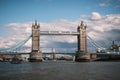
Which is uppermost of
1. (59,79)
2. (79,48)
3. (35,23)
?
(35,23)

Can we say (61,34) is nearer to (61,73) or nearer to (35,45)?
(35,45)

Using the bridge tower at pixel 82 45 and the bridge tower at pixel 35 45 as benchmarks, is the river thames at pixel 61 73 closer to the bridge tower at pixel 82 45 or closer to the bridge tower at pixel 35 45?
the bridge tower at pixel 35 45

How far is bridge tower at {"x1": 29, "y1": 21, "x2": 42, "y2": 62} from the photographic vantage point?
12181cm

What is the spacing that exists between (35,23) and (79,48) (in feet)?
77.3

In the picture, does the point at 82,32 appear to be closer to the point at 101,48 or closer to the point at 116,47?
the point at 101,48

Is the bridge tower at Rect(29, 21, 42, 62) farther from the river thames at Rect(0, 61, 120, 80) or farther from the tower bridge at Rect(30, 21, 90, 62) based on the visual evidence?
the river thames at Rect(0, 61, 120, 80)

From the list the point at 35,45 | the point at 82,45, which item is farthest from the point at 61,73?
the point at 82,45

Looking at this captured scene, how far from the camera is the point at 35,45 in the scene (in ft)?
430

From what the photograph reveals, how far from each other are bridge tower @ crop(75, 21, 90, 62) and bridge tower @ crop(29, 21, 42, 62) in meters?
17.9

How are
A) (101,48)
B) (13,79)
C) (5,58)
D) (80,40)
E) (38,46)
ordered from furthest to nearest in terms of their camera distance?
(5,58), (101,48), (80,40), (38,46), (13,79)

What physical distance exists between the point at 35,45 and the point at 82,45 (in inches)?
870

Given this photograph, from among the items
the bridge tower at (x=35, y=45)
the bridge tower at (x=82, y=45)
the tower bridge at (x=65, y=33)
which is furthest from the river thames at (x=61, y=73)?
the bridge tower at (x=82, y=45)

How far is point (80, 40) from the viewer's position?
139000 mm

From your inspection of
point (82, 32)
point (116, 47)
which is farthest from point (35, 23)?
point (116, 47)
